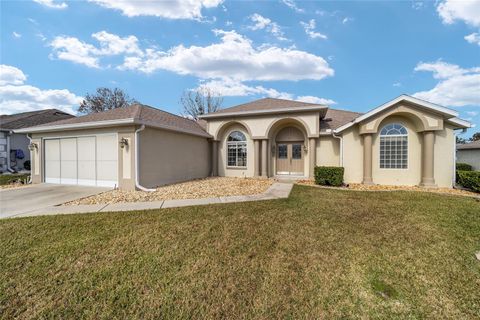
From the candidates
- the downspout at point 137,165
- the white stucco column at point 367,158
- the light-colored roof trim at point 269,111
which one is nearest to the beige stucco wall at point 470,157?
the white stucco column at point 367,158

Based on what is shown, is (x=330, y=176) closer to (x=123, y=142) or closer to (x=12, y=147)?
(x=123, y=142)

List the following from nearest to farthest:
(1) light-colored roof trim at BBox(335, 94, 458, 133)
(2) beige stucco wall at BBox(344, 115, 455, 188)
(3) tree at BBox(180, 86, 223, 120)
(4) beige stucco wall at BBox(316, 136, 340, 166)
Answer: (1) light-colored roof trim at BBox(335, 94, 458, 133) < (2) beige stucco wall at BBox(344, 115, 455, 188) < (4) beige stucco wall at BBox(316, 136, 340, 166) < (3) tree at BBox(180, 86, 223, 120)

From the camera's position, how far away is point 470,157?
22.2 meters

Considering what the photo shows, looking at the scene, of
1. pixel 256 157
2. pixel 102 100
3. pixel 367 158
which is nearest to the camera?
pixel 367 158

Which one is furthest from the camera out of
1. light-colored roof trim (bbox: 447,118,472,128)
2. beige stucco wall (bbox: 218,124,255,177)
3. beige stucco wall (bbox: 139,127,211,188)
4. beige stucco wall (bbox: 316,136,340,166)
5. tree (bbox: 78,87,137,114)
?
tree (bbox: 78,87,137,114)

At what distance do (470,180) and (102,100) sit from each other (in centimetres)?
4142

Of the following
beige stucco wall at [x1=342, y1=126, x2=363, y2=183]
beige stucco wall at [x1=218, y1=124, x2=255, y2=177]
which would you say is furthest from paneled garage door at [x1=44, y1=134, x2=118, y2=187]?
beige stucco wall at [x1=342, y1=126, x2=363, y2=183]

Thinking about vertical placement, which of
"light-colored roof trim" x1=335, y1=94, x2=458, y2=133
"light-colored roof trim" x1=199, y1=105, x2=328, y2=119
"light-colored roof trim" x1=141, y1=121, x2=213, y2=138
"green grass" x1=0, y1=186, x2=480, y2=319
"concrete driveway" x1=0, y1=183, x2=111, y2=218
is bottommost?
"green grass" x1=0, y1=186, x2=480, y2=319

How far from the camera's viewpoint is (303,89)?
2169 cm

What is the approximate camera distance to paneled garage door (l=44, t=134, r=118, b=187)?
31.8 ft

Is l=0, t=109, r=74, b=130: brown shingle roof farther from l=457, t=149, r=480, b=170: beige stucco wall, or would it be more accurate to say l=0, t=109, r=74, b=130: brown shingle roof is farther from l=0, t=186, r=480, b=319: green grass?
l=457, t=149, r=480, b=170: beige stucco wall

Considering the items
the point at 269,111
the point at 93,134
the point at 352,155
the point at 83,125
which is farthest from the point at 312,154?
the point at 83,125

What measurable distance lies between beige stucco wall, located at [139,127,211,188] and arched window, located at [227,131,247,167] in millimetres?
1775

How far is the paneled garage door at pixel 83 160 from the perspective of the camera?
9.70 meters
